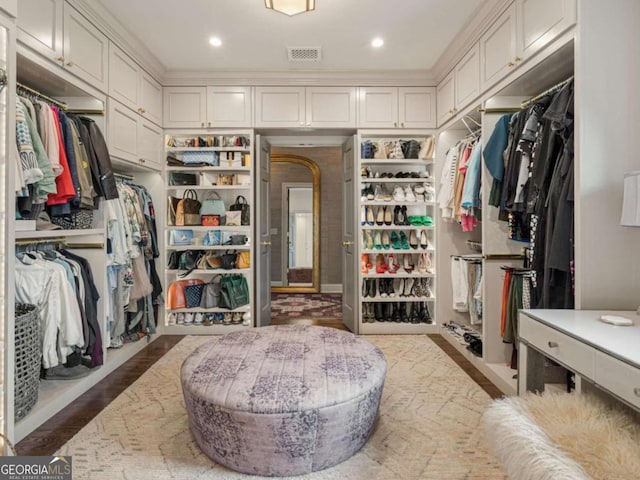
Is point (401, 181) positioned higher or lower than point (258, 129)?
lower

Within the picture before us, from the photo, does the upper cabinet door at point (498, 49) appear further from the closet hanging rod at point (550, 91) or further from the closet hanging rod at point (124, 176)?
the closet hanging rod at point (124, 176)

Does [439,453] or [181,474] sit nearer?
[181,474]

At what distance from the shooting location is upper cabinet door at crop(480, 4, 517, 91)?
2.33m

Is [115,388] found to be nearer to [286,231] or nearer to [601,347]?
[601,347]

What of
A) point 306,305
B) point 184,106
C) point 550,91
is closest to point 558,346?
point 550,91

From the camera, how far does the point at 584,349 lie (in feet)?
4.16

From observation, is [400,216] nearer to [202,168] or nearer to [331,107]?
[331,107]

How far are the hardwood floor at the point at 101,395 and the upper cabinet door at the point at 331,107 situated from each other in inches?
95.0

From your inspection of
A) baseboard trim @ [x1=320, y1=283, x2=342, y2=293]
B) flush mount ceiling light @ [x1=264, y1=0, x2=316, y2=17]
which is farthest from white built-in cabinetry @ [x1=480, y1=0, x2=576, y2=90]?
baseboard trim @ [x1=320, y1=283, x2=342, y2=293]

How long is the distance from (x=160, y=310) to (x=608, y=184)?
3778 millimetres

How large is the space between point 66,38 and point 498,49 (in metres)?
2.82

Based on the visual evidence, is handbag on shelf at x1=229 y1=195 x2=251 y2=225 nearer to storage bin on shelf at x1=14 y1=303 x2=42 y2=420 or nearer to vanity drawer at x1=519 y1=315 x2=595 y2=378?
storage bin on shelf at x1=14 y1=303 x2=42 y2=420

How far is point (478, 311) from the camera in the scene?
3.13m

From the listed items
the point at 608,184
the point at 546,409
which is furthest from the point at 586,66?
the point at 546,409
